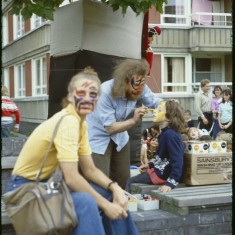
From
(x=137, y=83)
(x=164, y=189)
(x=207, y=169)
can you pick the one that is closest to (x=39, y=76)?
(x=207, y=169)

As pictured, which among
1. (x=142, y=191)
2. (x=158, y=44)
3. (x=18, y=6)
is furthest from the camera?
(x=158, y=44)

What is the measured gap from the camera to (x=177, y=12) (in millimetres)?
23000

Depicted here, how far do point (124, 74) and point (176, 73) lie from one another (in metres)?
19.0

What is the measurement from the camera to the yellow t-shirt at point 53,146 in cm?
326

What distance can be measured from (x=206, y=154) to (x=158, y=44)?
17.2 m

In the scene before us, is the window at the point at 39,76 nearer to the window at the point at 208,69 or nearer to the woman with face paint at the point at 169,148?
the window at the point at 208,69

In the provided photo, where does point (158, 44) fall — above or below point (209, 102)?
above

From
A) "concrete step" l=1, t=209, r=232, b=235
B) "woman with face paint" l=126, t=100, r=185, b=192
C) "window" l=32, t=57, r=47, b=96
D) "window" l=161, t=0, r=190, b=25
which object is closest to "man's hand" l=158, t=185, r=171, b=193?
"woman with face paint" l=126, t=100, r=185, b=192

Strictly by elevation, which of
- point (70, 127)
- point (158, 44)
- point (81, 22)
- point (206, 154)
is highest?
point (158, 44)

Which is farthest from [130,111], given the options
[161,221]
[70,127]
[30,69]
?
[30,69]

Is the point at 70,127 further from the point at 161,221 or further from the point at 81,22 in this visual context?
the point at 81,22

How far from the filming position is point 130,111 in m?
4.76

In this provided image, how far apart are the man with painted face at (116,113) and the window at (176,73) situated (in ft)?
59.5

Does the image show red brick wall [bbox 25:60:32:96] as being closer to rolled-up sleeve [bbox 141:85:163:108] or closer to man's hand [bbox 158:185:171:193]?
rolled-up sleeve [bbox 141:85:163:108]
